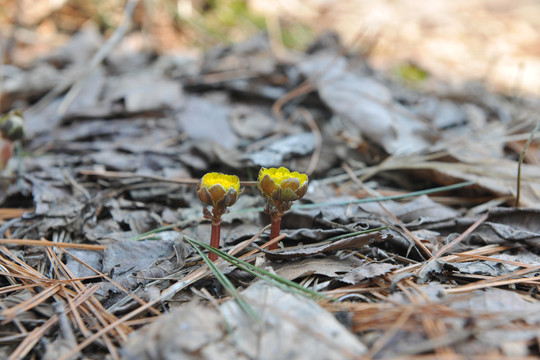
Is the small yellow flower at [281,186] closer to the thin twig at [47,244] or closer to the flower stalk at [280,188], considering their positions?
the flower stalk at [280,188]

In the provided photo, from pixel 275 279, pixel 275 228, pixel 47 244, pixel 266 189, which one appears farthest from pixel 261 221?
pixel 47 244

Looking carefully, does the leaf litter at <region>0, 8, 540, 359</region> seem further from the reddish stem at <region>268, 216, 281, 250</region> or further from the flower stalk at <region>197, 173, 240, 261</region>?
the flower stalk at <region>197, 173, 240, 261</region>

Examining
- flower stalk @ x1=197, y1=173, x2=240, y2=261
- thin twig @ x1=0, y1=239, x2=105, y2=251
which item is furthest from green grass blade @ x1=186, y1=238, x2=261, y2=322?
thin twig @ x1=0, y1=239, x2=105, y2=251

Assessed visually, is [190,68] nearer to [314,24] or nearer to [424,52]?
[314,24]

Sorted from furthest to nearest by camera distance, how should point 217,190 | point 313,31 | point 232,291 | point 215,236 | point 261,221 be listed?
point 313,31, point 261,221, point 215,236, point 217,190, point 232,291

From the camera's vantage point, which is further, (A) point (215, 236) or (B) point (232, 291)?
(A) point (215, 236)

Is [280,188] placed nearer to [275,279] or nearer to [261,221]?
[275,279]

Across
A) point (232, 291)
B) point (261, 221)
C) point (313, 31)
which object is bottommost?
point (261, 221)
